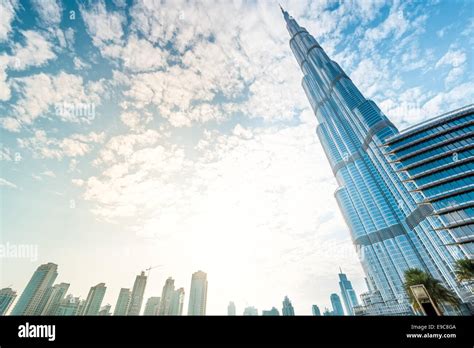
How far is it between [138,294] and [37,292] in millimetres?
63467

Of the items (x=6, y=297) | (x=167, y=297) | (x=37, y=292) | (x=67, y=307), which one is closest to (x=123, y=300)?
(x=167, y=297)

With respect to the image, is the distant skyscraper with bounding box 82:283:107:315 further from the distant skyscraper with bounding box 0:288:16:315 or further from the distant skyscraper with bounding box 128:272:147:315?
the distant skyscraper with bounding box 0:288:16:315

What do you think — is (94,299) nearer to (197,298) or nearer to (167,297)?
(167,297)

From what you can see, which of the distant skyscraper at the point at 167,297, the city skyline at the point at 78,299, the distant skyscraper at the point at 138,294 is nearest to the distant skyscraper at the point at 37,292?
the city skyline at the point at 78,299

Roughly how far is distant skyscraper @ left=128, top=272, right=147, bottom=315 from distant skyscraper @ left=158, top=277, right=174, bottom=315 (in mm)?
16199

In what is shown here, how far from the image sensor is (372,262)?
385 feet

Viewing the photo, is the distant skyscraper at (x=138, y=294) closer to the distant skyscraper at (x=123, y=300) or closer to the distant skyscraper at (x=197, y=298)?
the distant skyscraper at (x=123, y=300)

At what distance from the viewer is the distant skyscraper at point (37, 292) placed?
5842 inches

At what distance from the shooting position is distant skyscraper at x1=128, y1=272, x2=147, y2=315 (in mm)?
164887

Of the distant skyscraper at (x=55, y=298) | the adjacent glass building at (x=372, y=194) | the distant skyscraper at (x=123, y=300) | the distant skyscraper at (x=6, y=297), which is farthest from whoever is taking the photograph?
the distant skyscraper at (x=123, y=300)

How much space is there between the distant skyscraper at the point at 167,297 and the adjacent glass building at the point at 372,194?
5746 inches

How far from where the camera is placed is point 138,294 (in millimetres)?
171125
